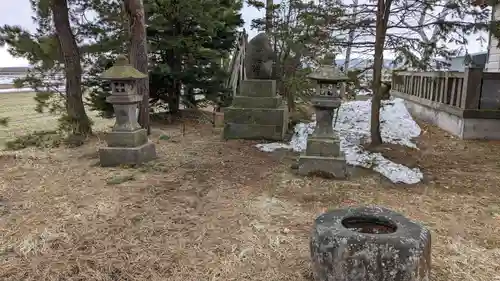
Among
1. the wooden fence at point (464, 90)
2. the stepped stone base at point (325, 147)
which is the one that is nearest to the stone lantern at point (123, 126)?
the stepped stone base at point (325, 147)

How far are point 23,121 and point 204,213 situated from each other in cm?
1056

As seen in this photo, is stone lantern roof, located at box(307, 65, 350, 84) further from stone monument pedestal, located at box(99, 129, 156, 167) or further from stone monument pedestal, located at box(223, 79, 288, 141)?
stone monument pedestal, located at box(99, 129, 156, 167)

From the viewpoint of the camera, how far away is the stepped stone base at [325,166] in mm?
5027

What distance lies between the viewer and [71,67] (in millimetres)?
7238

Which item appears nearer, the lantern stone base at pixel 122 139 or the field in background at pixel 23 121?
the lantern stone base at pixel 122 139

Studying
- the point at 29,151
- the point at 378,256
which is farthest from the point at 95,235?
the point at 29,151

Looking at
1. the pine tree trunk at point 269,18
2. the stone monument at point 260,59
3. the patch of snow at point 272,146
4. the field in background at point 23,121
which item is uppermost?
the pine tree trunk at point 269,18

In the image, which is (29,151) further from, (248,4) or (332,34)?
(248,4)

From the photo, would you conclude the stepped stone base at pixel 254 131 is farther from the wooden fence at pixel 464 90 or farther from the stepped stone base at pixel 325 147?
the wooden fence at pixel 464 90

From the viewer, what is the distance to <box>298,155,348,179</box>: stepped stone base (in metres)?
5.03

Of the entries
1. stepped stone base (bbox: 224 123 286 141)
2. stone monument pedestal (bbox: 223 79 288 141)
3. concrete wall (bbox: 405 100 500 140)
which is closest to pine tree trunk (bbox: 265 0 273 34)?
stone monument pedestal (bbox: 223 79 288 141)

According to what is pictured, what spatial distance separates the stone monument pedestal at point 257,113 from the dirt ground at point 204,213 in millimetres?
1198

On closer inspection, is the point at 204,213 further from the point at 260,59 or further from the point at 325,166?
the point at 260,59

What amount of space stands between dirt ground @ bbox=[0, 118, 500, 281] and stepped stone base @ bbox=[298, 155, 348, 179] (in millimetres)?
165
